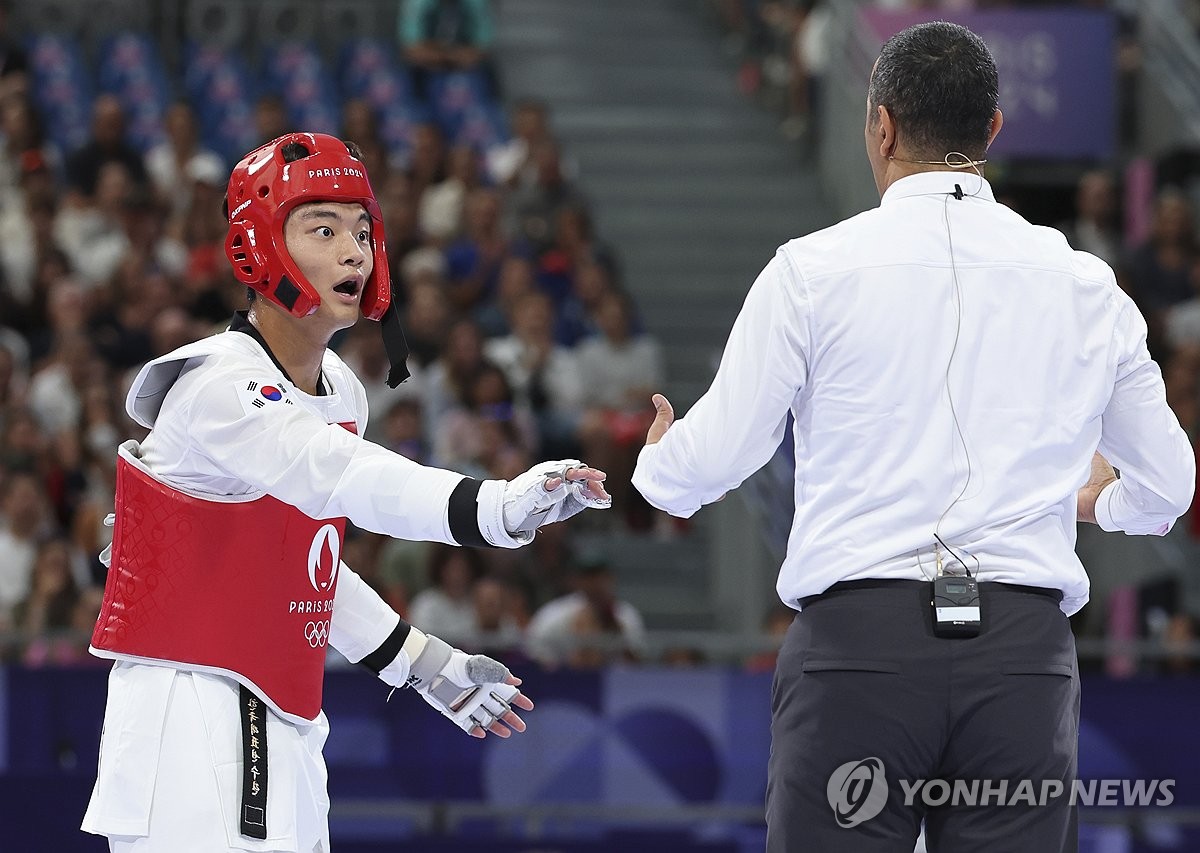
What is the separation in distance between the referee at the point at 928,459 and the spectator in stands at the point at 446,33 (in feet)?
36.4

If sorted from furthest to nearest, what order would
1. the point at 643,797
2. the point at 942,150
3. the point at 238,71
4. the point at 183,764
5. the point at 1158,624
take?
the point at 238,71
the point at 1158,624
the point at 643,797
the point at 183,764
the point at 942,150

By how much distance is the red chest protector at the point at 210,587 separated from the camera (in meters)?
4.08

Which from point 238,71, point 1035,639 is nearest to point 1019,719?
point 1035,639

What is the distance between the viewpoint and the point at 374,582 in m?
9.55

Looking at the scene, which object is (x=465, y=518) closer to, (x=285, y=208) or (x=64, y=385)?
(x=285, y=208)

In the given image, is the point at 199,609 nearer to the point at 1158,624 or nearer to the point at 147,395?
the point at 147,395

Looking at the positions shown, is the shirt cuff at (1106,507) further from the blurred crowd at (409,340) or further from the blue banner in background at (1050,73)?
Result: the blue banner in background at (1050,73)

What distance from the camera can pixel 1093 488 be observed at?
13.3 feet

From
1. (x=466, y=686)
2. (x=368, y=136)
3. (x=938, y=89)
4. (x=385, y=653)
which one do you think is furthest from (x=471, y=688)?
(x=368, y=136)

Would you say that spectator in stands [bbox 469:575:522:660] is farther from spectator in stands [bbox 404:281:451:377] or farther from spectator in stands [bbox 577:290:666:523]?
spectator in stands [bbox 404:281:451:377]

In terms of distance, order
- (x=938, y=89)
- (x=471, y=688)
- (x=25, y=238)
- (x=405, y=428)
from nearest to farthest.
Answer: (x=938, y=89)
(x=471, y=688)
(x=405, y=428)
(x=25, y=238)

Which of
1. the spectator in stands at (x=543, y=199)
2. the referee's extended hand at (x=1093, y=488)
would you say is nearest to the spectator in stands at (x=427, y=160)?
the spectator in stands at (x=543, y=199)

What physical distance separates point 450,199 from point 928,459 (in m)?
9.45

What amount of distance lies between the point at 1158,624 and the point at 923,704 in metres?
6.43
